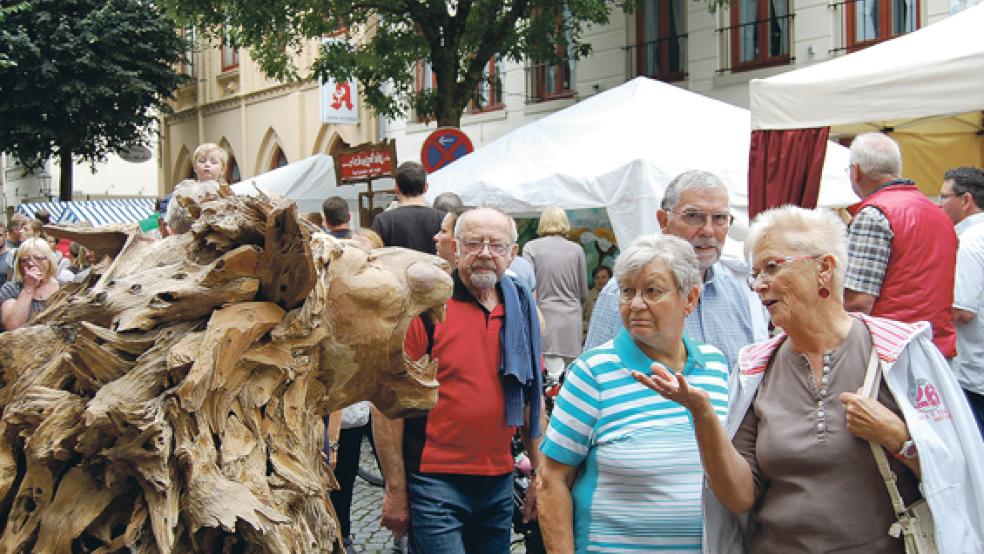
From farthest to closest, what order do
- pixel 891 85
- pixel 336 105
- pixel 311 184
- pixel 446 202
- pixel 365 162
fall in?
1. pixel 336 105
2. pixel 311 184
3. pixel 365 162
4. pixel 446 202
5. pixel 891 85

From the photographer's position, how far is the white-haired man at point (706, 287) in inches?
140

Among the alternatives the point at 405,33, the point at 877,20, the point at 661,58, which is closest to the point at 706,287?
the point at 877,20

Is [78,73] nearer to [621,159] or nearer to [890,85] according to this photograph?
[621,159]

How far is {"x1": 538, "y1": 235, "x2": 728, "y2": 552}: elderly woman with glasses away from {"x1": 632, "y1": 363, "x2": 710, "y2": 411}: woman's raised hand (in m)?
0.39

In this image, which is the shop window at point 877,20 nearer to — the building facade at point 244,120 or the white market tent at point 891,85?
the white market tent at point 891,85

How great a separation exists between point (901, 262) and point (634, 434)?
2.23m

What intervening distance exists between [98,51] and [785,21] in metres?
18.6

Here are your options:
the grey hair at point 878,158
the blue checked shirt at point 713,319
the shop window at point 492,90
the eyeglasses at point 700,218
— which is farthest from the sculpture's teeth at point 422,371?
the shop window at point 492,90

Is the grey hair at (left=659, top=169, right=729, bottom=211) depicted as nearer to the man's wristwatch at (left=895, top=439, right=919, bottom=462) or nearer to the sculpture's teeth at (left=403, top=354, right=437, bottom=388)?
the man's wristwatch at (left=895, top=439, right=919, bottom=462)

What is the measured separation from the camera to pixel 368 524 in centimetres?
679

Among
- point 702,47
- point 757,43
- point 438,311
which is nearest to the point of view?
point 438,311

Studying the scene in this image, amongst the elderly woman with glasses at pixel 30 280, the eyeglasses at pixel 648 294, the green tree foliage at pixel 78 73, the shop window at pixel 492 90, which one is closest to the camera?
the eyeglasses at pixel 648 294

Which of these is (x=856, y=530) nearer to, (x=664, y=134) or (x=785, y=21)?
(x=664, y=134)

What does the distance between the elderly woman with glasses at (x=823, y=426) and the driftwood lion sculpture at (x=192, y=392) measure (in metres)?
0.97
